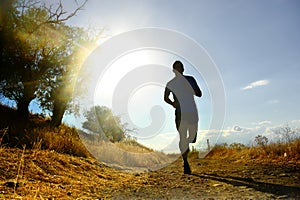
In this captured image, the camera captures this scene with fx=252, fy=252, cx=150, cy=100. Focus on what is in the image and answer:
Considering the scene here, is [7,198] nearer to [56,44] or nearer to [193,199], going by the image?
[193,199]

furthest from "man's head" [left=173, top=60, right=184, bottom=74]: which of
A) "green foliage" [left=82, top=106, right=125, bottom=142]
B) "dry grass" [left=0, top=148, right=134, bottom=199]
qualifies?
"green foliage" [left=82, top=106, right=125, bottom=142]

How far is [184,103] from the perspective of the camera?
5.61 metres

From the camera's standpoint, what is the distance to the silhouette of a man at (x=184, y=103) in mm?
5512

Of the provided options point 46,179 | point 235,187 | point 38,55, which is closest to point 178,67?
point 235,187

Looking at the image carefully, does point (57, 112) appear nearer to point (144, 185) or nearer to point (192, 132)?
point (192, 132)

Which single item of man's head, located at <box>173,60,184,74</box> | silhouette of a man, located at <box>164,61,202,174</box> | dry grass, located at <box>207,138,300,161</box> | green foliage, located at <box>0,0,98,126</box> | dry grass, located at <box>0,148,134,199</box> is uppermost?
green foliage, located at <box>0,0,98,126</box>

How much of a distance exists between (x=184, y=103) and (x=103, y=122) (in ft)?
70.2

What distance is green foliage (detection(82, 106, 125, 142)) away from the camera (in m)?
24.7

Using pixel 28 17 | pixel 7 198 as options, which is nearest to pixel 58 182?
pixel 7 198

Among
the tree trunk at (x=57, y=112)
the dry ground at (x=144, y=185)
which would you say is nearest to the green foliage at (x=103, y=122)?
the tree trunk at (x=57, y=112)

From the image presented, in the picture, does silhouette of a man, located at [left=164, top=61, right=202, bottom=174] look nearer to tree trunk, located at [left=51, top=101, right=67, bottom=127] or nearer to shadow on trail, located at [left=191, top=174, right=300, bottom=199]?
shadow on trail, located at [left=191, top=174, right=300, bottom=199]

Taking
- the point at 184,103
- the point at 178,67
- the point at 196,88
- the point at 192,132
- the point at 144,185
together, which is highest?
the point at 178,67

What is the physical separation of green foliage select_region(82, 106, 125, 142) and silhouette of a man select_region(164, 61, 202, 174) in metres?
18.5

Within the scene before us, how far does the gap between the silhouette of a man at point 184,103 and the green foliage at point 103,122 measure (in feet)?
60.7
